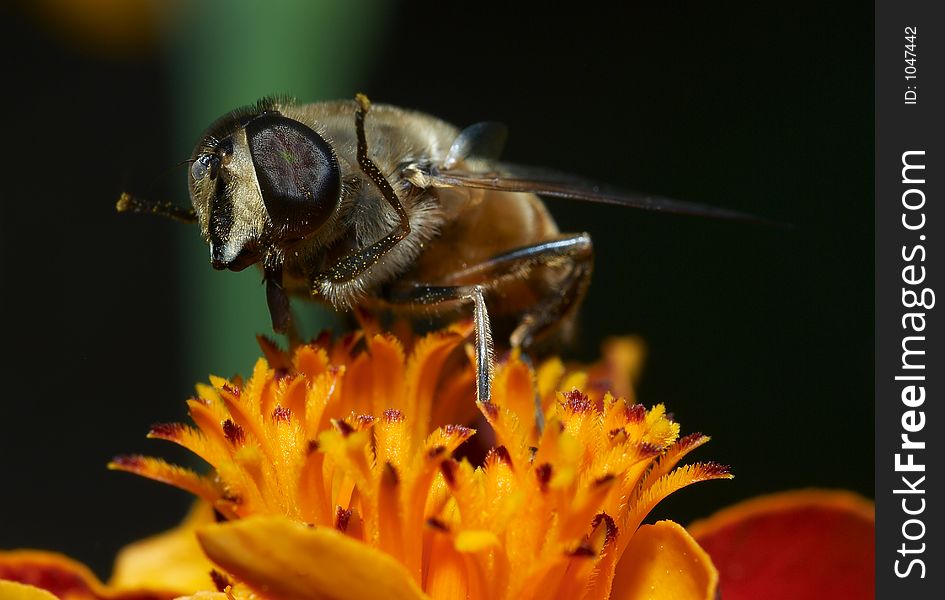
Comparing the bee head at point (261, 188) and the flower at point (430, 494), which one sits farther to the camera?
the bee head at point (261, 188)

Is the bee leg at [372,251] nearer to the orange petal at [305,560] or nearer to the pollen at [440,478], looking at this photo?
the pollen at [440,478]

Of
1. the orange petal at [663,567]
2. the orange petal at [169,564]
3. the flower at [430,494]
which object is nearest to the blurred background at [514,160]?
the orange petal at [169,564]

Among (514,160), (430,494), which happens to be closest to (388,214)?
(430,494)

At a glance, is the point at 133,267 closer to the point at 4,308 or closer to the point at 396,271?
the point at 4,308

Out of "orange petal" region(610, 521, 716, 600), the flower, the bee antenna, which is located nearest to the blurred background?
the bee antenna

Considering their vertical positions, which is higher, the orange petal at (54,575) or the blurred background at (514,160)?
the blurred background at (514,160)

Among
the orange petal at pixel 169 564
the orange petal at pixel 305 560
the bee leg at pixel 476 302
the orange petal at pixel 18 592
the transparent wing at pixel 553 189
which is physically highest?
the transparent wing at pixel 553 189
